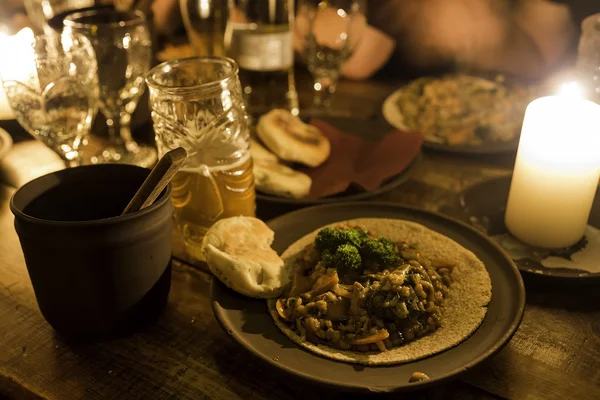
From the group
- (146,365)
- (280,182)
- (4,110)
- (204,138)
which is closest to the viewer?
(146,365)

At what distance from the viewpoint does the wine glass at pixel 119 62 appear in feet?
5.13

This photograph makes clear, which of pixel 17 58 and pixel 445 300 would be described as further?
pixel 17 58

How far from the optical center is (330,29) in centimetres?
182

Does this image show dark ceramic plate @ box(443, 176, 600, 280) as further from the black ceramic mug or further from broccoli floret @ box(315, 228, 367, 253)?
the black ceramic mug

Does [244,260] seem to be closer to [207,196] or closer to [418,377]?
[207,196]

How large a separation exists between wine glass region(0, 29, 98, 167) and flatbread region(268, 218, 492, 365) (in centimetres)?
67

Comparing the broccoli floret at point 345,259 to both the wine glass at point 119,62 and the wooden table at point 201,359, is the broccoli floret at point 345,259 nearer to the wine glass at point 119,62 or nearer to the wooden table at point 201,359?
the wooden table at point 201,359

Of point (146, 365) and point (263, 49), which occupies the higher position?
point (263, 49)

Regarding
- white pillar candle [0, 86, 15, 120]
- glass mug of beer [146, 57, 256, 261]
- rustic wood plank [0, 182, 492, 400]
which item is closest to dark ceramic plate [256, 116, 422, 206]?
glass mug of beer [146, 57, 256, 261]

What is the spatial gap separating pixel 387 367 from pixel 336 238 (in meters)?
0.26

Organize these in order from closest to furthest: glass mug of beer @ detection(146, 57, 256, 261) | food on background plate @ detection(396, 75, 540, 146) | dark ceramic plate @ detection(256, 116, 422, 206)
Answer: glass mug of beer @ detection(146, 57, 256, 261) < dark ceramic plate @ detection(256, 116, 422, 206) < food on background plate @ detection(396, 75, 540, 146)

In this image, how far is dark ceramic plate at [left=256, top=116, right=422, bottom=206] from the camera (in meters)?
1.33

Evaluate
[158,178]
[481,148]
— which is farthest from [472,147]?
[158,178]

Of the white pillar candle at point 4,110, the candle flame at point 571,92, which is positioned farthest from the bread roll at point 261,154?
the white pillar candle at point 4,110
